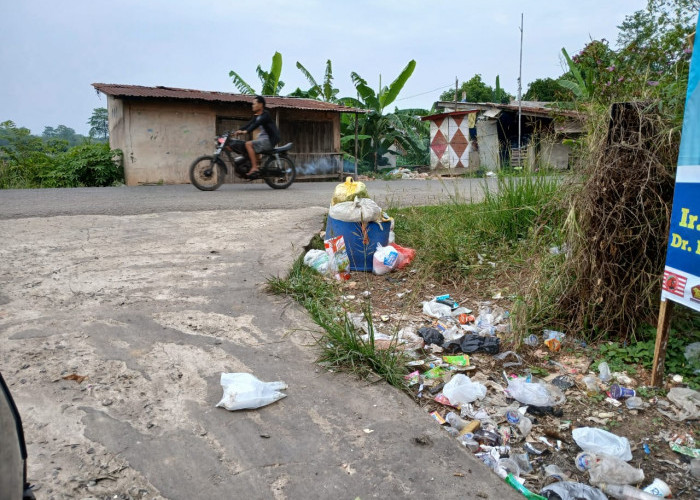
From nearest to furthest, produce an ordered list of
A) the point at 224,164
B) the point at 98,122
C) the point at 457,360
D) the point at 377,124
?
1. the point at 457,360
2. the point at 224,164
3. the point at 377,124
4. the point at 98,122

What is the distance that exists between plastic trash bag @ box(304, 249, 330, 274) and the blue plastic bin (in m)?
0.21

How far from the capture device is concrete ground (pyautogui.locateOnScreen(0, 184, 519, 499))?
1.67 meters

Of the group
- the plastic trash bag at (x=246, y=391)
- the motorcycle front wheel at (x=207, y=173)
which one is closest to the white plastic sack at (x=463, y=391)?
the plastic trash bag at (x=246, y=391)

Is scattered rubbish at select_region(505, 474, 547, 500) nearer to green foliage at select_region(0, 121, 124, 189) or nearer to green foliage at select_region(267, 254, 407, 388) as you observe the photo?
green foliage at select_region(267, 254, 407, 388)

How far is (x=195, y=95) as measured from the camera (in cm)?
1400

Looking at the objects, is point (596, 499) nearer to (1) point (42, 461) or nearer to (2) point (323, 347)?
(2) point (323, 347)

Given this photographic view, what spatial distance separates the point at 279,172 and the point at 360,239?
19.0 ft

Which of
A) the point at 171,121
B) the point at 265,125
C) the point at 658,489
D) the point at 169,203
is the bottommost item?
the point at 658,489

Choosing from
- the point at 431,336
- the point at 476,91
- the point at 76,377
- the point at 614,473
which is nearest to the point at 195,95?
the point at 431,336

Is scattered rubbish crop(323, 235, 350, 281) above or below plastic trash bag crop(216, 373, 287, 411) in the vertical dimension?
above

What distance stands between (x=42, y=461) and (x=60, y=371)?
25.1 inches

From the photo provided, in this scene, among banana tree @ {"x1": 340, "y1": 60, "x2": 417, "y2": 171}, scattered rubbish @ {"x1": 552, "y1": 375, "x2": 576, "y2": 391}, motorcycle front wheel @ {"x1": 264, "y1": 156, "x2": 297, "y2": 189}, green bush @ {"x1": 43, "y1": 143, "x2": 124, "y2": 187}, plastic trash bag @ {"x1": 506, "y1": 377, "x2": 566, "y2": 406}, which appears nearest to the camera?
plastic trash bag @ {"x1": 506, "y1": 377, "x2": 566, "y2": 406}

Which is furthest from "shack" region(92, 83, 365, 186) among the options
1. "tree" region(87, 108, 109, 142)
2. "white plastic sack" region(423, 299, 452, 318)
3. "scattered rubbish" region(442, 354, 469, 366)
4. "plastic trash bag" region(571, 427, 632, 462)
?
"tree" region(87, 108, 109, 142)

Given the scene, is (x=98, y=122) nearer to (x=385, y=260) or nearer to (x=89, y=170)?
(x=89, y=170)
